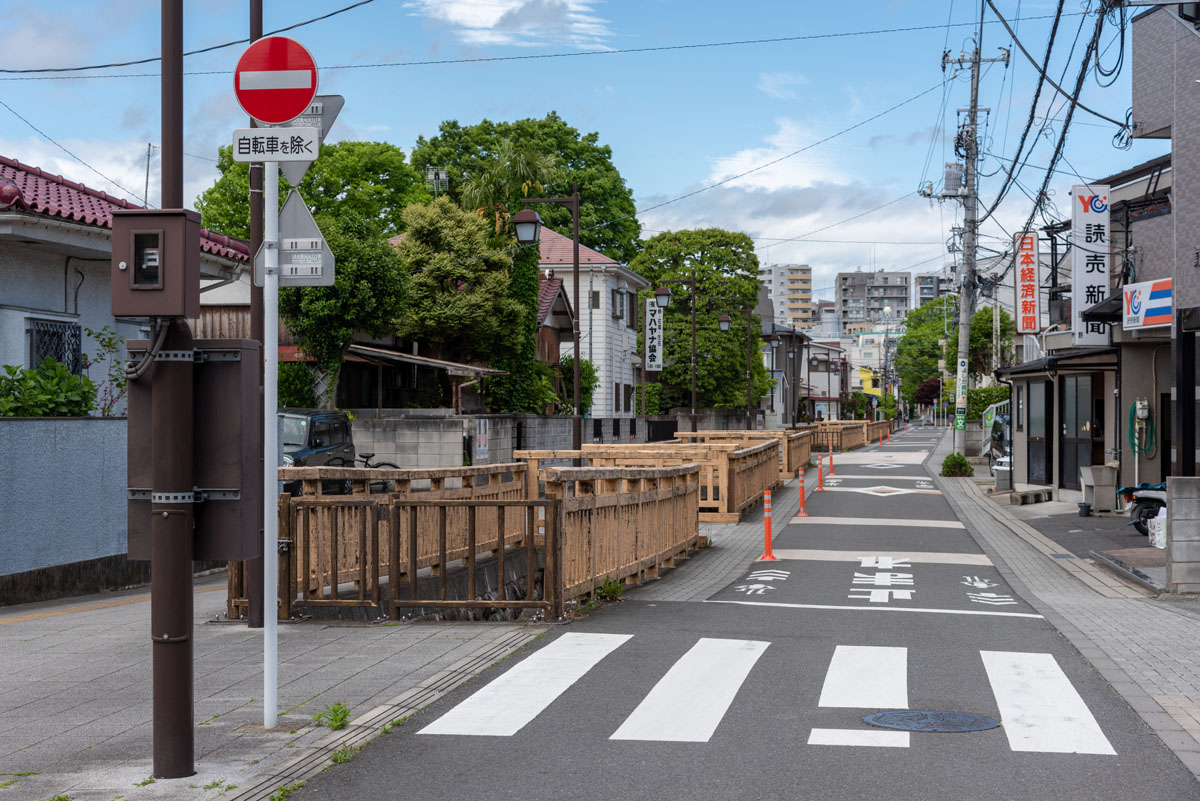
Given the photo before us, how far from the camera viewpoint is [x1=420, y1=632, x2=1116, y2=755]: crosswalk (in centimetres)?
650

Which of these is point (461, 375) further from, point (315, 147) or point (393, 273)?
point (315, 147)

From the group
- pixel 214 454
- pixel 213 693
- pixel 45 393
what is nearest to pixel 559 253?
pixel 45 393

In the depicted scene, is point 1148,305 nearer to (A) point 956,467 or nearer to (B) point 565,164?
(A) point 956,467

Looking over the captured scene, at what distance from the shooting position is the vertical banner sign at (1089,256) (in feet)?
70.6

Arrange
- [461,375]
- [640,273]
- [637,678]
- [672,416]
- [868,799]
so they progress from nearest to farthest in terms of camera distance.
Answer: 1. [868,799]
2. [637,678]
3. [461,375]
4. [672,416]
5. [640,273]

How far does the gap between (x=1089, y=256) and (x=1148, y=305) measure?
311 centimetres

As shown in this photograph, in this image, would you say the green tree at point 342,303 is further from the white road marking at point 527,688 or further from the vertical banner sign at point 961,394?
the white road marking at point 527,688

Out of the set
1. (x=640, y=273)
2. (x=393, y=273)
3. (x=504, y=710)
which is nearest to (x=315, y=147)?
(x=504, y=710)

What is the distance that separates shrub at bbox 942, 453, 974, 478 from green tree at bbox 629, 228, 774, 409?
25551 mm

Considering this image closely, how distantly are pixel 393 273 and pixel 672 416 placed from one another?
28.9m

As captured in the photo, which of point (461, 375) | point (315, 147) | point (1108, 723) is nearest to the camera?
point (315, 147)

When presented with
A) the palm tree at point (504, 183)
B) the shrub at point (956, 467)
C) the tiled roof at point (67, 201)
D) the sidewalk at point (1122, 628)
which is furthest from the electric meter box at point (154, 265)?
the palm tree at point (504, 183)

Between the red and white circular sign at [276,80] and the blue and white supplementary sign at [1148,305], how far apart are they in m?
15.9

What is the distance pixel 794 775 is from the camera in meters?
5.71
